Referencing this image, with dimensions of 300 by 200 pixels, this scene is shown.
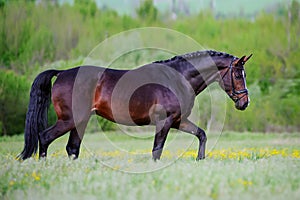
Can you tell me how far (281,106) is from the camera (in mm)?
28281

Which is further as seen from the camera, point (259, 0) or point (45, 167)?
point (259, 0)

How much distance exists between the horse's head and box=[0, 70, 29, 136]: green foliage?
17007mm

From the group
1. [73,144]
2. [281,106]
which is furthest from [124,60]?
[73,144]

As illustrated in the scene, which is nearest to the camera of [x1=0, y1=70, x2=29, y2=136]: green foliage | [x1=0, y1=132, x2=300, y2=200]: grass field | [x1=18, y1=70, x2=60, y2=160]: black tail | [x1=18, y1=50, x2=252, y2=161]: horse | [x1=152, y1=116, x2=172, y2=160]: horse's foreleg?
[x1=0, y1=132, x2=300, y2=200]: grass field

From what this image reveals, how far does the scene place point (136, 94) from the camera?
898cm

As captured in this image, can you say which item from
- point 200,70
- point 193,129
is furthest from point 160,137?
point 200,70

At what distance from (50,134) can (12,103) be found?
1635cm

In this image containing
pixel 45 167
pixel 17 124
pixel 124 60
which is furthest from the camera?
pixel 124 60

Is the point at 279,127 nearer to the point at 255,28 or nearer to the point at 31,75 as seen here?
the point at 255,28

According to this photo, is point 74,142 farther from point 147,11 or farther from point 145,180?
point 147,11

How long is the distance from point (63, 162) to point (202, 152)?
2.67m

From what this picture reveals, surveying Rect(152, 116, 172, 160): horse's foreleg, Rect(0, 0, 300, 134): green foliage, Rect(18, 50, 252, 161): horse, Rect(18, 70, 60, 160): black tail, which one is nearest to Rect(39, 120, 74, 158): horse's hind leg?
Rect(18, 50, 252, 161): horse

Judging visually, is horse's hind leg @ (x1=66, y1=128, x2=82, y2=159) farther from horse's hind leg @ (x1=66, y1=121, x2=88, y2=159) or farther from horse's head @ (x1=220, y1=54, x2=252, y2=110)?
horse's head @ (x1=220, y1=54, x2=252, y2=110)

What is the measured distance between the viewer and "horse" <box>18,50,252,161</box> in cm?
885
